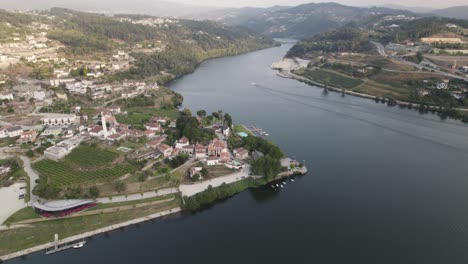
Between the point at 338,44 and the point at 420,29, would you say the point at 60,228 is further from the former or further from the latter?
the point at 420,29

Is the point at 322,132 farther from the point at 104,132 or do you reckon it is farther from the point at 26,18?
the point at 26,18

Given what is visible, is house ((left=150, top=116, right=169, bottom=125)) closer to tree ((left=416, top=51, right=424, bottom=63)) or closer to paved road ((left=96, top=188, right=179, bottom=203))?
paved road ((left=96, top=188, right=179, bottom=203))

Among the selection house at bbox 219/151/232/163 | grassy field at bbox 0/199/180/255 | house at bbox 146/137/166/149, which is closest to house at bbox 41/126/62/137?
house at bbox 146/137/166/149

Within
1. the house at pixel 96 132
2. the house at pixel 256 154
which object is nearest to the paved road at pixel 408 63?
the house at pixel 256 154

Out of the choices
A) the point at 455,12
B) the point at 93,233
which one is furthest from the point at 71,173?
the point at 455,12

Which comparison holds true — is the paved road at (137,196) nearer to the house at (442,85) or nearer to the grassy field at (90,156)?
the grassy field at (90,156)

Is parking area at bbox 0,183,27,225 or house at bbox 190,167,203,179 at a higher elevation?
house at bbox 190,167,203,179

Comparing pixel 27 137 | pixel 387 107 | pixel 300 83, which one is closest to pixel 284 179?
pixel 27 137
